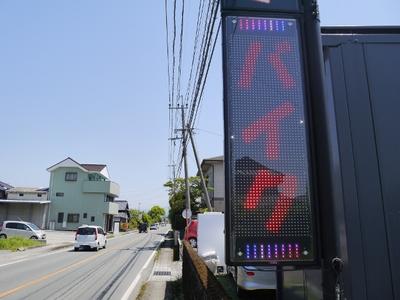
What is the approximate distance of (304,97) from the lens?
211 cm

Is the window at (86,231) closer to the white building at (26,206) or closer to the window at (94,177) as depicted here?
the white building at (26,206)

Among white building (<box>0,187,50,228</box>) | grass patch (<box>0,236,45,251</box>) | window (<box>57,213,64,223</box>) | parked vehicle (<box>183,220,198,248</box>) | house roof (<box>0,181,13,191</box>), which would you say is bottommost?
grass patch (<box>0,236,45,251</box>)

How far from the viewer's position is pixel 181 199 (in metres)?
42.5

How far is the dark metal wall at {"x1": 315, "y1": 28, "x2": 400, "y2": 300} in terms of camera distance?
2588 mm

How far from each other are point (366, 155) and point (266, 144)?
1.15 meters

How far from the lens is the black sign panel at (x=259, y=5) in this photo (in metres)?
2.21

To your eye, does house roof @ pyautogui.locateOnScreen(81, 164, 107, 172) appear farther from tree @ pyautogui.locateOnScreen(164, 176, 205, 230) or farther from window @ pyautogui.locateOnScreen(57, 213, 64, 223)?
tree @ pyautogui.locateOnScreen(164, 176, 205, 230)

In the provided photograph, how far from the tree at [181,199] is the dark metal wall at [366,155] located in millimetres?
34519

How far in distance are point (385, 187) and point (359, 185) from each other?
19cm

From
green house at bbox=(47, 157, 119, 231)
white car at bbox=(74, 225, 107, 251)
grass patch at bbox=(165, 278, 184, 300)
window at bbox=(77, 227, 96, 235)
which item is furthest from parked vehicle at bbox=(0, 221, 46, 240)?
grass patch at bbox=(165, 278, 184, 300)

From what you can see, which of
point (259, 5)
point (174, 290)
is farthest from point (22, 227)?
point (259, 5)

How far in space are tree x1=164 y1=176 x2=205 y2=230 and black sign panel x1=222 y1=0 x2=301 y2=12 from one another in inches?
1387

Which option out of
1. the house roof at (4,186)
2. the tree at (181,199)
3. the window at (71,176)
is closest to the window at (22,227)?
the tree at (181,199)

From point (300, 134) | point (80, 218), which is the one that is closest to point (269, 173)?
point (300, 134)
